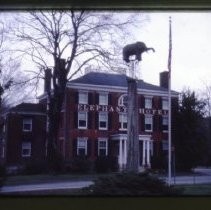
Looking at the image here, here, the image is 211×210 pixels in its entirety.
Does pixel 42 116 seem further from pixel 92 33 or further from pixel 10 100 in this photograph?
pixel 92 33

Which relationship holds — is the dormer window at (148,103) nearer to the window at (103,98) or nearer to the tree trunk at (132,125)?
the tree trunk at (132,125)

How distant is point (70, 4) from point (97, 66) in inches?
25.8

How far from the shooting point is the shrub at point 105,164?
13.4 feet

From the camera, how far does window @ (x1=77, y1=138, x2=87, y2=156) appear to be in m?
4.10

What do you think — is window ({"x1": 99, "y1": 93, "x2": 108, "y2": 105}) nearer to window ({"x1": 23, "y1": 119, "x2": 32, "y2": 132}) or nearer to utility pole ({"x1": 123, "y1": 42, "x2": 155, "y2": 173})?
utility pole ({"x1": 123, "y1": 42, "x2": 155, "y2": 173})

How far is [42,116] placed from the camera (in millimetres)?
4113

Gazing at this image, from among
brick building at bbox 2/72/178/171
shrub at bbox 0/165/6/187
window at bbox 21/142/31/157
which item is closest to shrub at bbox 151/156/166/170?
brick building at bbox 2/72/178/171

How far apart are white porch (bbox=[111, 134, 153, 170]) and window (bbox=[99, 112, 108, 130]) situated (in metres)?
0.13

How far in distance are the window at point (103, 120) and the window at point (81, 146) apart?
0.70 feet

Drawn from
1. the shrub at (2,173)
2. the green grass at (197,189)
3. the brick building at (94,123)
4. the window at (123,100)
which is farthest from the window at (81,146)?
the green grass at (197,189)

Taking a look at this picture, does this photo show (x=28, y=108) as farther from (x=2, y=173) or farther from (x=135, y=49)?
(x=135, y=49)

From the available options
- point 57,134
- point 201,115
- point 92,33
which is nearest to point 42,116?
A: point 57,134

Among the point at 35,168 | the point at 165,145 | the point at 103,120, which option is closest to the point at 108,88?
the point at 103,120

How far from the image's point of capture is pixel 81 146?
4.11 meters
